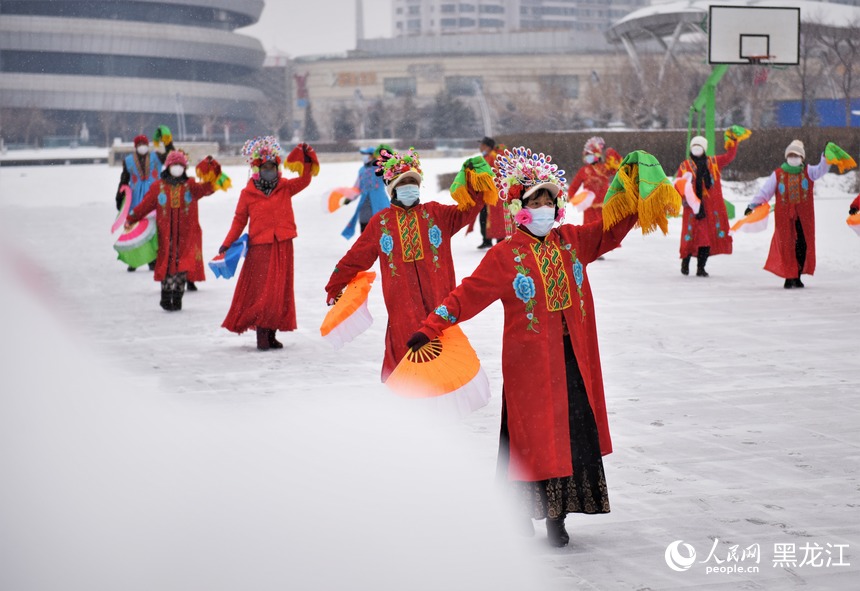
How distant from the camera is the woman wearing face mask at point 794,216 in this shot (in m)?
14.9

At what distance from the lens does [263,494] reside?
6.38 meters

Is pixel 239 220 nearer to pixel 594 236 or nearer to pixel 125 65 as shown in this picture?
pixel 594 236

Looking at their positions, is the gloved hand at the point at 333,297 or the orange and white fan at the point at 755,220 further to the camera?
the orange and white fan at the point at 755,220

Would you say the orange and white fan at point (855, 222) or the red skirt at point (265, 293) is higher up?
the orange and white fan at point (855, 222)

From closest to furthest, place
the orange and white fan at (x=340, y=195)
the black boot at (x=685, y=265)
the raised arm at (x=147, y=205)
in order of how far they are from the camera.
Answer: the raised arm at (x=147, y=205)
the black boot at (x=685, y=265)
the orange and white fan at (x=340, y=195)

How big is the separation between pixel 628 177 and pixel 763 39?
23920 mm

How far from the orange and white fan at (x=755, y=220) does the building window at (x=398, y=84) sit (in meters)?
88.9

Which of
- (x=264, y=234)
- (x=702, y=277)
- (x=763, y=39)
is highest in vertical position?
(x=763, y=39)

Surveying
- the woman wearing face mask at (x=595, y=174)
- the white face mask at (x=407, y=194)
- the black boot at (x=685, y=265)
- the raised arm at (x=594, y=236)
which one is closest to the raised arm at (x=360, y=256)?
the white face mask at (x=407, y=194)

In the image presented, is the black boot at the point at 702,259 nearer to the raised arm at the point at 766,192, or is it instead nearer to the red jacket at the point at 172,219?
the raised arm at the point at 766,192

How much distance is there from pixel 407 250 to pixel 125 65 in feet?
314

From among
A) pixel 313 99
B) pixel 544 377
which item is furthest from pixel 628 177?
pixel 313 99

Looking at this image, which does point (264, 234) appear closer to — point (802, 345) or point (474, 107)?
point (802, 345)

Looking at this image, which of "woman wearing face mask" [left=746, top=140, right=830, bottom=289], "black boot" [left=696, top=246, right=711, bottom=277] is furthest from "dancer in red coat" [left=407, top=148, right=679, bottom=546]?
"black boot" [left=696, top=246, right=711, bottom=277]
